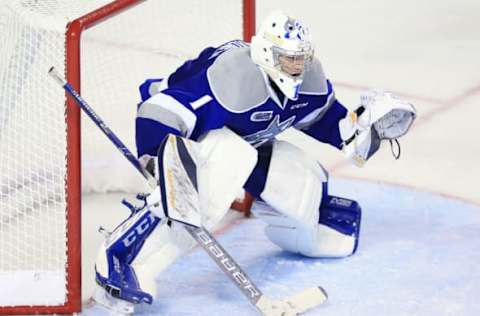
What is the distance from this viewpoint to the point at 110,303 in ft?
9.52

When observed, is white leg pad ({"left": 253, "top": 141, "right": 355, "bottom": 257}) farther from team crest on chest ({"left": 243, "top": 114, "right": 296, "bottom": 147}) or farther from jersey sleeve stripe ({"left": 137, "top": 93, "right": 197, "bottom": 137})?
jersey sleeve stripe ({"left": 137, "top": 93, "right": 197, "bottom": 137})

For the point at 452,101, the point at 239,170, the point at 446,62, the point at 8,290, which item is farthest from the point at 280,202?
the point at 446,62

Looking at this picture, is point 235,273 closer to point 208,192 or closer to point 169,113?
point 208,192

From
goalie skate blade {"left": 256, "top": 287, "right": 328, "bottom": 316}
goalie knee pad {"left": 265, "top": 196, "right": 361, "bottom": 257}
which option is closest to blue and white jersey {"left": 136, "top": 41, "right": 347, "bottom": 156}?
goalie knee pad {"left": 265, "top": 196, "right": 361, "bottom": 257}

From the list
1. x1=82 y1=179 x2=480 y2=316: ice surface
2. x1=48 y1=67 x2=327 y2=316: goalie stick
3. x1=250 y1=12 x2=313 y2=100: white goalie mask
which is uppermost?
x1=250 y1=12 x2=313 y2=100: white goalie mask

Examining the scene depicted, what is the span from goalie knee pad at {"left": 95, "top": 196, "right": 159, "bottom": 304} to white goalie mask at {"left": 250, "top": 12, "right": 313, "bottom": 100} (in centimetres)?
41

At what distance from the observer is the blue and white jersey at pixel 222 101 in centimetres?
284

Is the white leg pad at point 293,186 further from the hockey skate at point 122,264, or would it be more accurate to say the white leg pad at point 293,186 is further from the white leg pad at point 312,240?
the hockey skate at point 122,264

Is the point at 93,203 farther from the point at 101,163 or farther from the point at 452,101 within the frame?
the point at 452,101

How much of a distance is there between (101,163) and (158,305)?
0.85m

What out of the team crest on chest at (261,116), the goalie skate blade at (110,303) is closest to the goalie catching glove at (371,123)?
the team crest on chest at (261,116)

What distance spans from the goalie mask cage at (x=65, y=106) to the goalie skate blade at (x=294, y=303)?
409mm

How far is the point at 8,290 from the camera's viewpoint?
2.91 m

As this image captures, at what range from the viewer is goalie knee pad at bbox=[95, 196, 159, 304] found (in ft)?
9.39
